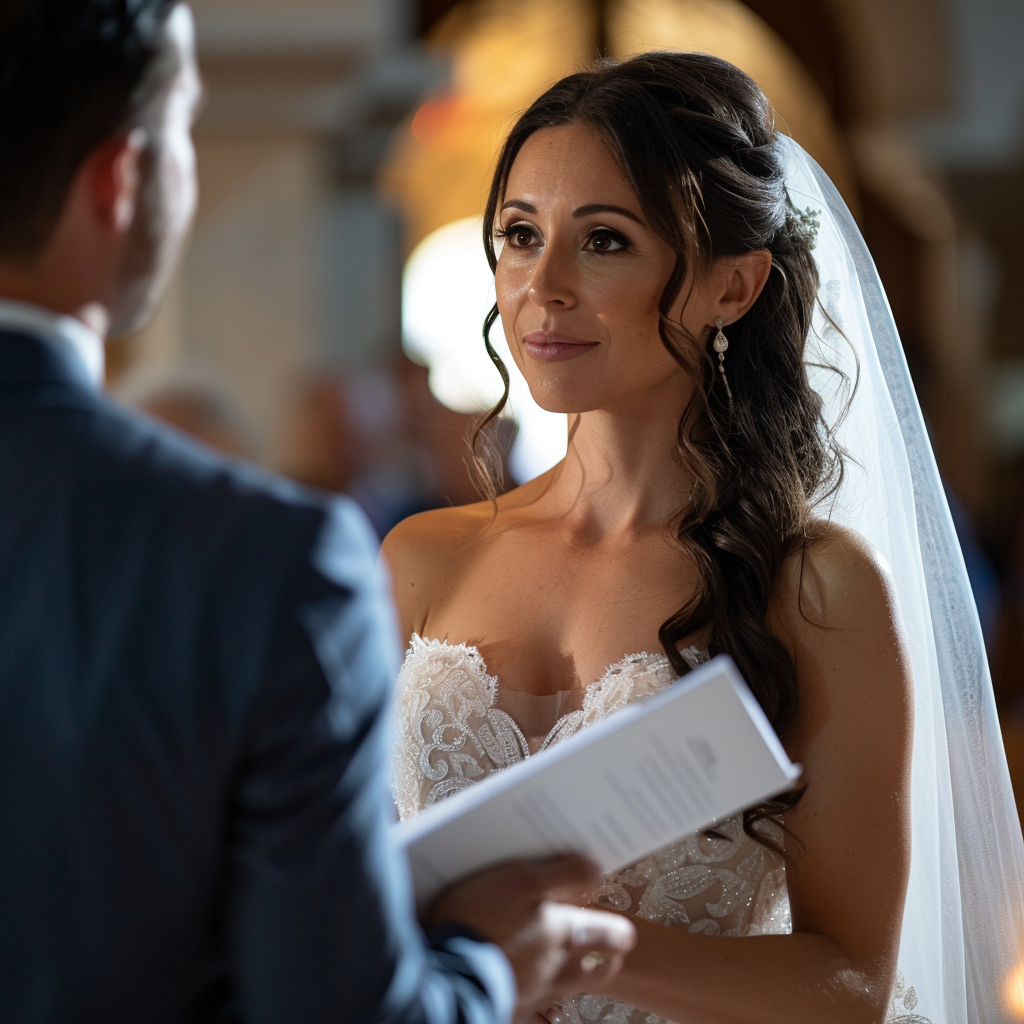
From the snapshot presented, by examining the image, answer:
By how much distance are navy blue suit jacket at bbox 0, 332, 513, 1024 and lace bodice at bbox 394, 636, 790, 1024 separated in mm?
949

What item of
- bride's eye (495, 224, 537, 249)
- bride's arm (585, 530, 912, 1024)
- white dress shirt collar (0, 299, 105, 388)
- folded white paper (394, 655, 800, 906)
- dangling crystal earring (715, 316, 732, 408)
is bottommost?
bride's arm (585, 530, 912, 1024)

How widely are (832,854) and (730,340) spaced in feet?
2.69

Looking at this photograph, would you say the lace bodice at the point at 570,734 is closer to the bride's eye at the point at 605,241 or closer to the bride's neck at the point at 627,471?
the bride's neck at the point at 627,471

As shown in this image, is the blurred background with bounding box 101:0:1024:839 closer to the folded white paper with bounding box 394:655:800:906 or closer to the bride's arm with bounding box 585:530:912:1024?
the bride's arm with bounding box 585:530:912:1024

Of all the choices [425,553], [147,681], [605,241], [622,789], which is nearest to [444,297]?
[425,553]

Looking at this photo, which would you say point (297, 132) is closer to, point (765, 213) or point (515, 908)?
point (765, 213)

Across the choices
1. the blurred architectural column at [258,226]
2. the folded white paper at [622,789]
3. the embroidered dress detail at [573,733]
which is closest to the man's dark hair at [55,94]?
the folded white paper at [622,789]

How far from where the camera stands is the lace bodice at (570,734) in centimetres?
201

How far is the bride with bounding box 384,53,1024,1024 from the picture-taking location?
1894mm

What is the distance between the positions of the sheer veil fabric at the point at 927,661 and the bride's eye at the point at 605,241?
1.06 feet

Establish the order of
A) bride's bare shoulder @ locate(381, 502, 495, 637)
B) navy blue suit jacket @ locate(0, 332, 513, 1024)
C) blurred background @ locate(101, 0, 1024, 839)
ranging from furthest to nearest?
blurred background @ locate(101, 0, 1024, 839) → bride's bare shoulder @ locate(381, 502, 495, 637) → navy blue suit jacket @ locate(0, 332, 513, 1024)

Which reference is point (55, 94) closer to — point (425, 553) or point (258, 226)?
point (425, 553)

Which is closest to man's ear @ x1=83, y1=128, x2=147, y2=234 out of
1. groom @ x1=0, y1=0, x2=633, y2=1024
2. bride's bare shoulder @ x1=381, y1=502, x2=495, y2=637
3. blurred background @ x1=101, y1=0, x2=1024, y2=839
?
groom @ x1=0, y1=0, x2=633, y2=1024

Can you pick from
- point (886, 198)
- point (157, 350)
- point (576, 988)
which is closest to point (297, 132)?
point (157, 350)
